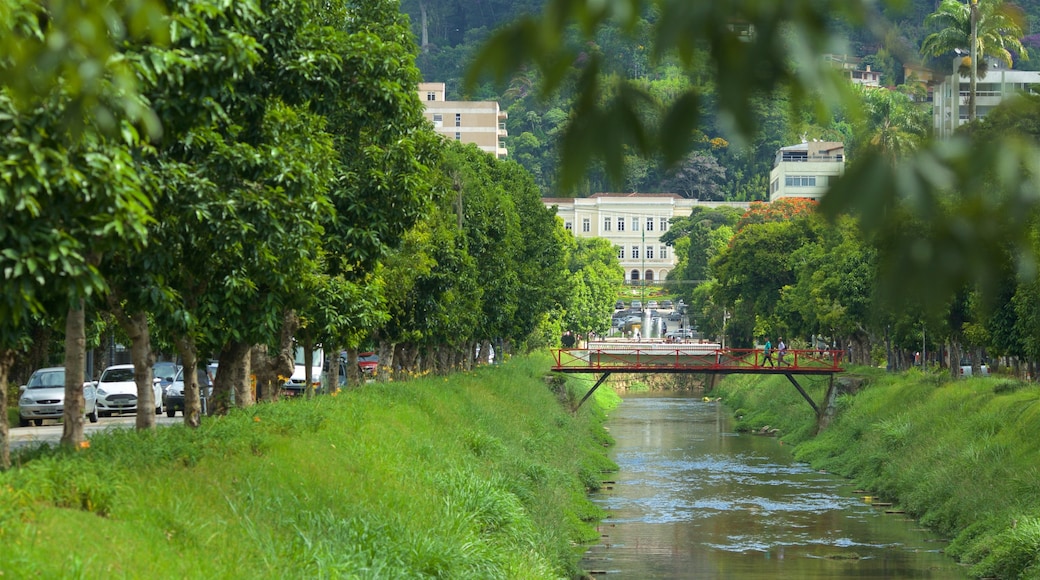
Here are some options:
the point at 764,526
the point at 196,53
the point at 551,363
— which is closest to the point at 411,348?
the point at 764,526

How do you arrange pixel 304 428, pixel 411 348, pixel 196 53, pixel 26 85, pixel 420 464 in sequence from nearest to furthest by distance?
1. pixel 26 85
2. pixel 196 53
3. pixel 304 428
4. pixel 420 464
5. pixel 411 348

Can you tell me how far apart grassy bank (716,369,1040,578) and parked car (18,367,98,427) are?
790 inches

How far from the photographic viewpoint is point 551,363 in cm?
7169

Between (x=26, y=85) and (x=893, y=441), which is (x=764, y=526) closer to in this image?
(x=893, y=441)

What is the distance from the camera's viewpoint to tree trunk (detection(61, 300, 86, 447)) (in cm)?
1372

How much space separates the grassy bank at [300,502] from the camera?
1005 centimetres

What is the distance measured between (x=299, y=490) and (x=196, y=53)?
16.6ft

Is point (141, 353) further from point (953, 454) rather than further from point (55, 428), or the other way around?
point (953, 454)

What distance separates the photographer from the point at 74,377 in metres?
13.8

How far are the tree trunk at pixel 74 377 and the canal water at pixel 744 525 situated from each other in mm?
13233

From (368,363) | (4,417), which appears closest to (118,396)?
(368,363)

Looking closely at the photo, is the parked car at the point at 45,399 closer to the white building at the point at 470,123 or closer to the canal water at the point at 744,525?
the canal water at the point at 744,525

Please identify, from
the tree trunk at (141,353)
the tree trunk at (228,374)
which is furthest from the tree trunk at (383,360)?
the tree trunk at (141,353)

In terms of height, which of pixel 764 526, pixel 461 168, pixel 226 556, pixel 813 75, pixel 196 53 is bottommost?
pixel 764 526
